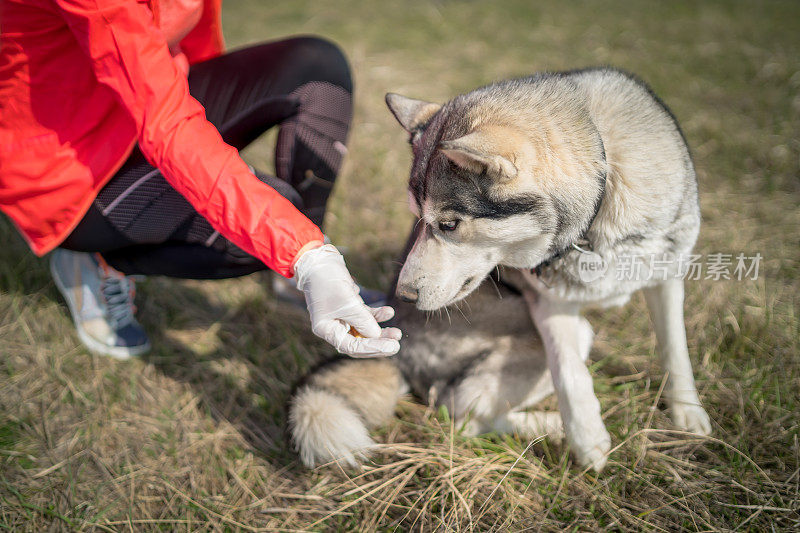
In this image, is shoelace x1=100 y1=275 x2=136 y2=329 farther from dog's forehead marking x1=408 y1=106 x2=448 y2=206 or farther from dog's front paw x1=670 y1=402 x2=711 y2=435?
dog's front paw x1=670 y1=402 x2=711 y2=435

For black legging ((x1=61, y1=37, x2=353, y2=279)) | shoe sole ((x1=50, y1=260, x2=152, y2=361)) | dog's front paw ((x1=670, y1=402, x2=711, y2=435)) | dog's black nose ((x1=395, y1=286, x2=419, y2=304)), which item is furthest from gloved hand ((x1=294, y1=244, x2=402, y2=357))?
shoe sole ((x1=50, y1=260, x2=152, y2=361))

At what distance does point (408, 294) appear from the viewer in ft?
6.25

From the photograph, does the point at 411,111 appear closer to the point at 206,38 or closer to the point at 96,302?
the point at 206,38

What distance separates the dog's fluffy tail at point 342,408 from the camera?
1.87 meters

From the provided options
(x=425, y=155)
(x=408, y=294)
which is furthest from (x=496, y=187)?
(x=408, y=294)

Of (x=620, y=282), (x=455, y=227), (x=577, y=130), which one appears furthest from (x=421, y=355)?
(x=577, y=130)

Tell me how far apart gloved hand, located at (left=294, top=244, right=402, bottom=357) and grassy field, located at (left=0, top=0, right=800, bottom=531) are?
2.07 ft

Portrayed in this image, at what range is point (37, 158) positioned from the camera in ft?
6.56

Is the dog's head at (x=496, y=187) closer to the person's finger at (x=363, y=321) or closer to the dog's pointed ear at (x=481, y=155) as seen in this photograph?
the dog's pointed ear at (x=481, y=155)

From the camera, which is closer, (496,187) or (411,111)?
(496,187)

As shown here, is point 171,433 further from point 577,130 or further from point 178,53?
point 577,130

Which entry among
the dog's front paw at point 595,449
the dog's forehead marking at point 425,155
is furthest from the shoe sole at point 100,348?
the dog's front paw at point 595,449

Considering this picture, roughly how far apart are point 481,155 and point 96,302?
2.25 metres

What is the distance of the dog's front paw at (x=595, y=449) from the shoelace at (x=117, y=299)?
7.61 feet
